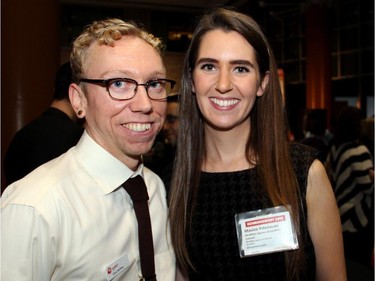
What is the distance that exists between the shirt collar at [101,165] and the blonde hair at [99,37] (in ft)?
0.80

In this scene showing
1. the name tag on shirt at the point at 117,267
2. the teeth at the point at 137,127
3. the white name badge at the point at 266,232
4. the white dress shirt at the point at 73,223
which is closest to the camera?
the white dress shirt at the point at 73,223

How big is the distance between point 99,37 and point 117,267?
0.74 m

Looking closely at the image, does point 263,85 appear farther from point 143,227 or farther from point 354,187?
point 354,187

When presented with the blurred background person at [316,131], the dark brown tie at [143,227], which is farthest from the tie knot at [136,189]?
the blurred background person at [316,131]

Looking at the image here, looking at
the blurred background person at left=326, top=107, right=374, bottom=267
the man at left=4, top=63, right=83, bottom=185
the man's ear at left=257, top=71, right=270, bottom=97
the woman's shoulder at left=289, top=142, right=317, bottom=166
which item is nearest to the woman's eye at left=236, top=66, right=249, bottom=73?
the man's ear at left=257, top=71, right=270, bottom=97

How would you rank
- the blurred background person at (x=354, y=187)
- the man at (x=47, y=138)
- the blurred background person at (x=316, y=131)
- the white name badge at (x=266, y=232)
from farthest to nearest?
the blurred background person at (x=316, y=131) < the blurred background person at (x=354, y=187) < the man at (x=47, y=138) < the white name badge at (x=266, y=232)

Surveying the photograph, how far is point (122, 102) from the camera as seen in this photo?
1.34 metres

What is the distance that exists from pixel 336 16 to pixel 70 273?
11.9 meters

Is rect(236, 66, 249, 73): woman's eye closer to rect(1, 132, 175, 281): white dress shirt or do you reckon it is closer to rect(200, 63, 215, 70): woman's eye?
rect(200, 63, 215, 70): woman's eye

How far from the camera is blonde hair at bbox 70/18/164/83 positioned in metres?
1.33

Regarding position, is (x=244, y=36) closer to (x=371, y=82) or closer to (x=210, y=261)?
(x=210, y=261)

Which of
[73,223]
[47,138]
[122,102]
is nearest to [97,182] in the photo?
[73,223]

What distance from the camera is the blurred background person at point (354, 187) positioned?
341 centimetres

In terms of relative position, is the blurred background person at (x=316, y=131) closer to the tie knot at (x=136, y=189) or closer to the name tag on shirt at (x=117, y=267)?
the tie knot at (x=136, y=189)
